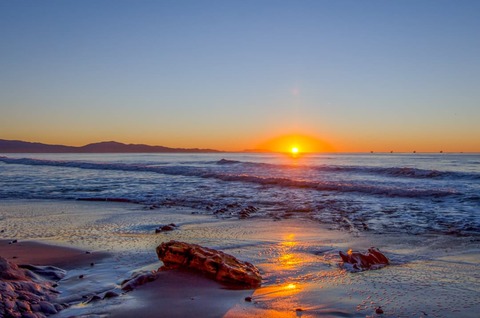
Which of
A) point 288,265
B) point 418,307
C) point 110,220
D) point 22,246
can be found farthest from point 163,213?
point 418,307

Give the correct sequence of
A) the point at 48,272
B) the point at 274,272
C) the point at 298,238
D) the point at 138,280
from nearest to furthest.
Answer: the point at 138,280 < the point at 48,272 < the point at 274,272 < the point at 298,238

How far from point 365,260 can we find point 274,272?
1.23m

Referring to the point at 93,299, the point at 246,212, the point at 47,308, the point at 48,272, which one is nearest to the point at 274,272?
the point at 93,299

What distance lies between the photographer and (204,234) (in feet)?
26.0

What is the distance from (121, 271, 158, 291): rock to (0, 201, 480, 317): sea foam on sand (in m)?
0.09

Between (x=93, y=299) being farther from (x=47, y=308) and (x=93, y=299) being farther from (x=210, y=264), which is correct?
(x=210, y=264)

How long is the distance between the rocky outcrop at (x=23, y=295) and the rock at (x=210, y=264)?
4.61 feet

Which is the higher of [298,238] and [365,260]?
[365,260]

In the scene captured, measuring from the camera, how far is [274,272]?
5152 mm

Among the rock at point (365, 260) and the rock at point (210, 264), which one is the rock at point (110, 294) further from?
the rock at point (365, 260)

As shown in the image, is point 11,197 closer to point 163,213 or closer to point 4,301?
point 163,213

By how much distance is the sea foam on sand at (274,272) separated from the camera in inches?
152

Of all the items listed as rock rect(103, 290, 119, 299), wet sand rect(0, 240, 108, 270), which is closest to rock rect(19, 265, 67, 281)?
wet sand rect(0, 240, 108, 270)

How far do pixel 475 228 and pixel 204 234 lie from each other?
5379 millimetres
